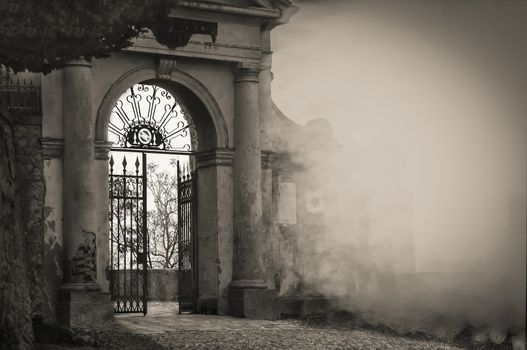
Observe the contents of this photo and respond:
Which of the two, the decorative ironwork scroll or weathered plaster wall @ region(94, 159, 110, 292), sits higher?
the decorative ironwork scroll

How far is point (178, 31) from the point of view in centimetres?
1630

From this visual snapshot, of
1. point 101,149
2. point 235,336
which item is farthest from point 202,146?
point 235,336

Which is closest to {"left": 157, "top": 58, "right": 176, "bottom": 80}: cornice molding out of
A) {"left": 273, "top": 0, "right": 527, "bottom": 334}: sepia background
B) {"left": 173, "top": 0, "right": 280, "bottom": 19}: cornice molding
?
{"left": 173, "top": 0, "right": 280, "bottom": 19}: cornice molding

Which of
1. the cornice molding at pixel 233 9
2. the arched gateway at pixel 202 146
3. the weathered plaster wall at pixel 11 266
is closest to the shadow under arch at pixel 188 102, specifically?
the arched gateway at pixel 202 146

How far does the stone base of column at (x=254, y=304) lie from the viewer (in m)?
16.3

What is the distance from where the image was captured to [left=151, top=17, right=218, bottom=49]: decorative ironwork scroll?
16125 mm

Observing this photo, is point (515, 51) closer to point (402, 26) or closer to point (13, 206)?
point (402, 26)

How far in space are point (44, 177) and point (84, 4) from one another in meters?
3.96

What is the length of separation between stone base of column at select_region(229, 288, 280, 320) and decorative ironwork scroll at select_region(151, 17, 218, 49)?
13.6ft

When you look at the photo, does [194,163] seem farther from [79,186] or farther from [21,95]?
[21,95]

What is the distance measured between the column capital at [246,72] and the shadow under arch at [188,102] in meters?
0.57

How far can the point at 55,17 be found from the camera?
39.4 feet

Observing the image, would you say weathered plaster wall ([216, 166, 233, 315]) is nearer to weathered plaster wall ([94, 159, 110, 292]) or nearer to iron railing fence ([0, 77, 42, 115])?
weathered plaster wall ([94, 159, 110, 292])

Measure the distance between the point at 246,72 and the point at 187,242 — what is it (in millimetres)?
3105
